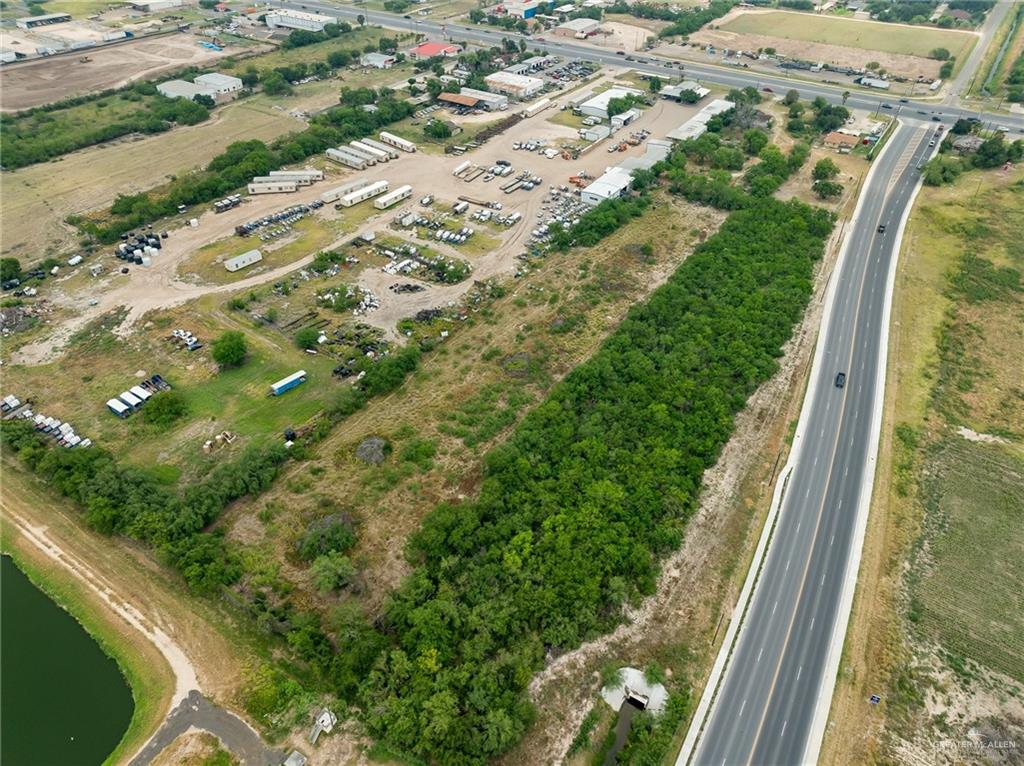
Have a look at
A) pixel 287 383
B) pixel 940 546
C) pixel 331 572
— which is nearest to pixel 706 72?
pixel 940 546

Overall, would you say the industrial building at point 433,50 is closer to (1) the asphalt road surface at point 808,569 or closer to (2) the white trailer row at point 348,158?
(2) the white trailer row at point 348,158

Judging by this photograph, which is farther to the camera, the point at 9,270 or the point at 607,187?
the point at 607,187

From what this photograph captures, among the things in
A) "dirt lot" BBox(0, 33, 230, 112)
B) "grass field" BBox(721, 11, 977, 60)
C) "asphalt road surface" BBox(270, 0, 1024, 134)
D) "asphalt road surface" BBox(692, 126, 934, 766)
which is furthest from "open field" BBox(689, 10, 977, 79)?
"dirt lot" BBox(0, 33, 230, 112)

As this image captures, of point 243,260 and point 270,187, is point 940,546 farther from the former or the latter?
point 270,187

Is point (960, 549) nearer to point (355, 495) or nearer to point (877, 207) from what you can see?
point (355, 495)

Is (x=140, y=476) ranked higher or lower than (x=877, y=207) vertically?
lower

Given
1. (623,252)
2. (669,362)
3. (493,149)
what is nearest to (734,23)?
(493,149)

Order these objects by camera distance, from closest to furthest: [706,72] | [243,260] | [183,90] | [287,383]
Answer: [287,383], [243,260], [183,90], [706,72]
